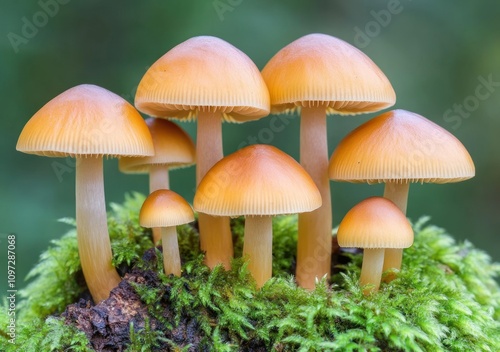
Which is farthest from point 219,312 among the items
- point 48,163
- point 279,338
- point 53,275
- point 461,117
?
point 461,117

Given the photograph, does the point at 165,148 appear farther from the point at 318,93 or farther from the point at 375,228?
the point at 375,228

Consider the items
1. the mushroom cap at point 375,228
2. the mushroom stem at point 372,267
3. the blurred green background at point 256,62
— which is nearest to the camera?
the mushroom cap at point 375,228

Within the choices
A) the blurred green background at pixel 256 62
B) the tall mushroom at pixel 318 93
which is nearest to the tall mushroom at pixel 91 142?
the tall mushroom at pixel 318 93

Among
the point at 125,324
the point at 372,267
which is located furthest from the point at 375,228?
the point at 125,324

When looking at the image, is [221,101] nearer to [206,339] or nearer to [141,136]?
[141,136]

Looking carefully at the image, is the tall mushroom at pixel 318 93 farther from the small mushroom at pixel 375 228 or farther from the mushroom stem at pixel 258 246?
the small mushroom at pixel 375 228
